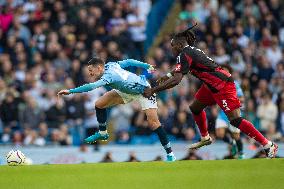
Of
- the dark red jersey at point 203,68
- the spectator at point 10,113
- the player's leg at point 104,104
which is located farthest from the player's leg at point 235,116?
the spectator at point 10,113

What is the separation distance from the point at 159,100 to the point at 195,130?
1.32 metres

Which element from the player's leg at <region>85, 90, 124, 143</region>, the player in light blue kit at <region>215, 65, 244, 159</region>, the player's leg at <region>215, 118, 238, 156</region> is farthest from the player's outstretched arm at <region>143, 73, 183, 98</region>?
the player's leg at <region>215, 118, 238, 156</region>

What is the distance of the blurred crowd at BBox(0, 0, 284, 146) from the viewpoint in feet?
65.6

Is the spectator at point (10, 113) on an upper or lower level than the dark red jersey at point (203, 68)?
upper

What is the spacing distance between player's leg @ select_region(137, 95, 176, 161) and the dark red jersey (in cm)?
99

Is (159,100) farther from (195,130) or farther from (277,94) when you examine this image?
(277,94)

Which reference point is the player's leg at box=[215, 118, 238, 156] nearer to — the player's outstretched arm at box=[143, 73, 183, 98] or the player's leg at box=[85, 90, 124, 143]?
the player's leg at box=[85, 90, 124, 143]

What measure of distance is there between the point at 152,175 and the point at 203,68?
7.46 feet

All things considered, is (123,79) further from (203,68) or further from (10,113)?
(10,113)

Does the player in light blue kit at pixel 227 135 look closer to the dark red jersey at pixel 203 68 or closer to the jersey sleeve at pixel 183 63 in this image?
the dark red jersey at pixel 203 68

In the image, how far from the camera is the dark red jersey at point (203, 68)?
13.9m

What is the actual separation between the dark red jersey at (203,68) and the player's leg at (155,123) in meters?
0.99

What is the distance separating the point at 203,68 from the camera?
46.3 feet

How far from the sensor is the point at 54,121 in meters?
20.2
